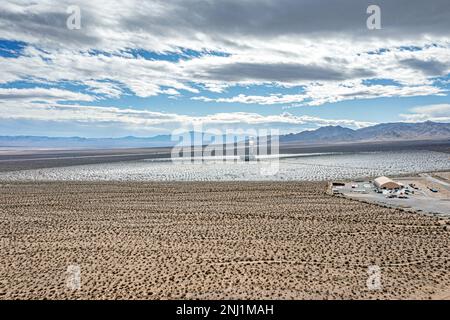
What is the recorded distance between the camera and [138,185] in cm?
4306

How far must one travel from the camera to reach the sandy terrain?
13273 mm

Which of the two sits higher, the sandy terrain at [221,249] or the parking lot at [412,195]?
the parking lot at [412,195]

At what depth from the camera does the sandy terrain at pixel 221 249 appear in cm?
1327

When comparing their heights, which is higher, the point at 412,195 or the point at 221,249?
the point at 412,195

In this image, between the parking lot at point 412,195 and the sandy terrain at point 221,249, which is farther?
the parking lot at point 412,195

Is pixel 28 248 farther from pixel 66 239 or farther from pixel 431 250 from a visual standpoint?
pixel 431 250

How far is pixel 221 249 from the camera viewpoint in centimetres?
1767

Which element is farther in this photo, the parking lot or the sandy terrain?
the parking lot

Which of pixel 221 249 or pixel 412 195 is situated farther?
pixel 412 195

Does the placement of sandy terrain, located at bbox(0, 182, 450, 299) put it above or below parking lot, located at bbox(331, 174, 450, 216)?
below
